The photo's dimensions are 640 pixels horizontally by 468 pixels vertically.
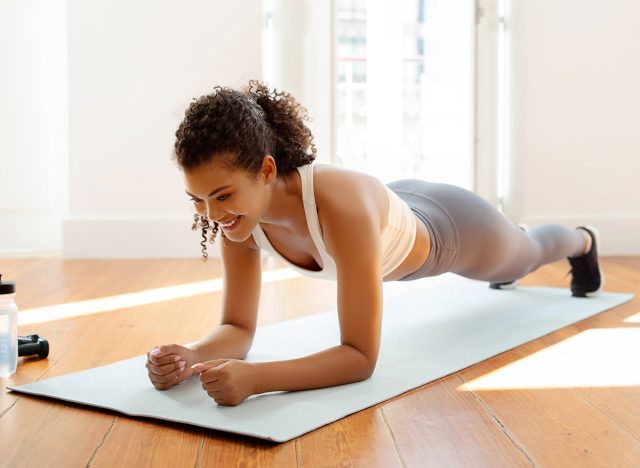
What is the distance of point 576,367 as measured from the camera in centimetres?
179

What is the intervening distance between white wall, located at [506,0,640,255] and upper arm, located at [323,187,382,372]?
2.66 m

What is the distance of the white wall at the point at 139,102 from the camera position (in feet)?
12.8

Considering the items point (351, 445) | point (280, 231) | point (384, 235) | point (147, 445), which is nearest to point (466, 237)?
point (384, 235)

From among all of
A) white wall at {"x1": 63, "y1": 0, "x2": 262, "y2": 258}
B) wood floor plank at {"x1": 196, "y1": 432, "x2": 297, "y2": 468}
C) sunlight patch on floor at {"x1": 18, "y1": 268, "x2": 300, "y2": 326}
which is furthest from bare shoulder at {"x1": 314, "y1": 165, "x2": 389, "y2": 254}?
white wall at {"x1": 63, "y1": 0, "x2": 262, "y2": 258}

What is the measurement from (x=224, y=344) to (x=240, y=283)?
0.14 m

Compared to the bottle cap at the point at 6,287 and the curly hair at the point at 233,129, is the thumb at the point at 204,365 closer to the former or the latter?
the curly hair at the point at 233,129

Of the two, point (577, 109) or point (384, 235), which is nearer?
point (384, 235)

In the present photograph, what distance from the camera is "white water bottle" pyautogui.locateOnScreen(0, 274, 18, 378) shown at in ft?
5.48

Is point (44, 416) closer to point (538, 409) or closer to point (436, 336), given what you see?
point (538, 409)

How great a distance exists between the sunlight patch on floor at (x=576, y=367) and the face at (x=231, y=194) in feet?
1.78

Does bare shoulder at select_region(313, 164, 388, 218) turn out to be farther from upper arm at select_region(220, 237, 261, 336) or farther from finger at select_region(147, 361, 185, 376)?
finger at select_region(147, 361, 185, 376)

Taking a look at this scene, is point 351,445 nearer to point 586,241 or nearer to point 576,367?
point 576,367

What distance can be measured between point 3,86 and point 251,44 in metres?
Result: 1.34

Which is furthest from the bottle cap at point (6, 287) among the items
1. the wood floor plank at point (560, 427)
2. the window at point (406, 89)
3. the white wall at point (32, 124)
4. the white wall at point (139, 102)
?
the white wall at point (32, 124)
